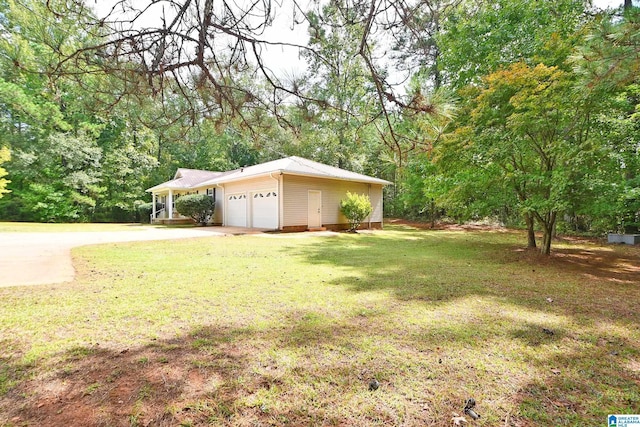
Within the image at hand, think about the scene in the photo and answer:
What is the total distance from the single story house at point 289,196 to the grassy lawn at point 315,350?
26.8 ft

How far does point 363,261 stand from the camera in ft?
21.3

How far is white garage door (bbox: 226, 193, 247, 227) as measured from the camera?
49.4 ft

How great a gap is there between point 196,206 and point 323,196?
707 centimetres

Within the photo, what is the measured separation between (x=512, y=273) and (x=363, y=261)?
8.96 feet

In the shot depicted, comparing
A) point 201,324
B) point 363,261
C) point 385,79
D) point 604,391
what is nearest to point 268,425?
point 201,324

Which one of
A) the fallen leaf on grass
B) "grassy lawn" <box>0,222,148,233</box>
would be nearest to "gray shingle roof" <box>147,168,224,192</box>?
"grassy lawn" <box>0,222,148,233</box>

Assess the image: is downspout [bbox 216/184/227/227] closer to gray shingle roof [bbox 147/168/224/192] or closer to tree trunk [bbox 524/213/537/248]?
gray shingle roof [bbox 147/168/224/192]

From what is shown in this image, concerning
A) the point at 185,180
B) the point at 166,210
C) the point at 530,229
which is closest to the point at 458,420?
the point at 530,229

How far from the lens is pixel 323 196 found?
1426 cm

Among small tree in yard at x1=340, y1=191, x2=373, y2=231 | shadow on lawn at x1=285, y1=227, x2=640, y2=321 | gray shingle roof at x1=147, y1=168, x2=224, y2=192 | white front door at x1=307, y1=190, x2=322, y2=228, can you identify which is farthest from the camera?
gray shingle roof at x1=147, y1=168, x2=224, y2=192

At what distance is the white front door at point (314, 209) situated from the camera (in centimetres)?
1378

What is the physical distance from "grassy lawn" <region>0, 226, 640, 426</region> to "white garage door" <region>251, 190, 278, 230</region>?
823cm

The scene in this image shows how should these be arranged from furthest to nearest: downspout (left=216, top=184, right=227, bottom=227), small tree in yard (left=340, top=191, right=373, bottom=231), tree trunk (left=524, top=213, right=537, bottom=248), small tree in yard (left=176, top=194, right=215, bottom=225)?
downspout (left=216, top=184, right=227, bottom=227) → small tree in yard (left=176, top=194, right=215, bottom=225) → small tree in yard (left=340, top=191, right=373, bottom=231) → tree trunk (left=524, top=213, right=537, bottom=248)

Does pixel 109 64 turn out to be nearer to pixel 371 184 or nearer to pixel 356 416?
pixel 356 416
